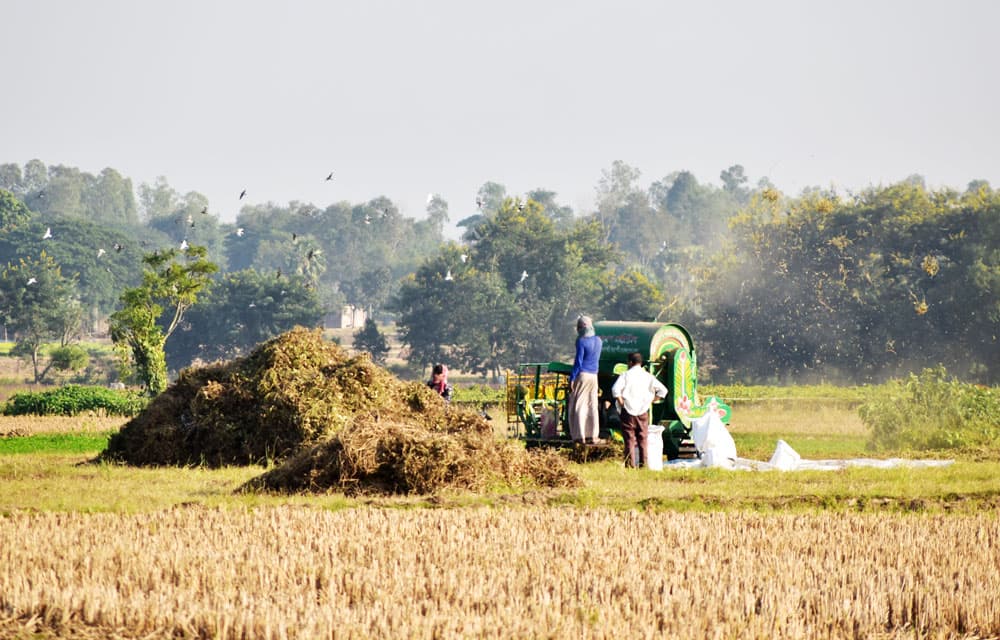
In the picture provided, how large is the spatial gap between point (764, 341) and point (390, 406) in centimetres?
4861

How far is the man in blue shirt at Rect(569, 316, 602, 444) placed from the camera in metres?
19.7

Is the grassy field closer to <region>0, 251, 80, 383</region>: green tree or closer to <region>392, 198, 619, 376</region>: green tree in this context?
<region>392, 198, 619, 376</region>: green tree

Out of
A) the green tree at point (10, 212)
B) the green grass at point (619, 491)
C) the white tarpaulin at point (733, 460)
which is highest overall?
the green tree at point (10, 212)

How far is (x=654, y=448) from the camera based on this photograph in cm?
1984

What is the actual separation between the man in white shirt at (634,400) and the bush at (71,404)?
21.9 m

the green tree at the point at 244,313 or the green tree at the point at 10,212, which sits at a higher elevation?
the green tree at the point at 10,212

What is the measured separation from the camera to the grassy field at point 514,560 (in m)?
8.97

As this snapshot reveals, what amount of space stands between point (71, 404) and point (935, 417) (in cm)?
2484

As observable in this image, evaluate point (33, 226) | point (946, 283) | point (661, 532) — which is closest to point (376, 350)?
point (946, 283)

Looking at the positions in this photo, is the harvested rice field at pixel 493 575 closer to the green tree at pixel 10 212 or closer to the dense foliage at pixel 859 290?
the dense foliage at pixel 859 290

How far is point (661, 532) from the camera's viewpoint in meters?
12.8

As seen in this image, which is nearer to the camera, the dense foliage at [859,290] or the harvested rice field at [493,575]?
the harvested rice field at [493,575]

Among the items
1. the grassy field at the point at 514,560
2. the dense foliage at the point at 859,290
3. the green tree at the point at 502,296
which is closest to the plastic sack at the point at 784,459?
the grassy field at the point at 514,560

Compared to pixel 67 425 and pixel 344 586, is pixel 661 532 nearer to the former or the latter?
pixel 344 586
